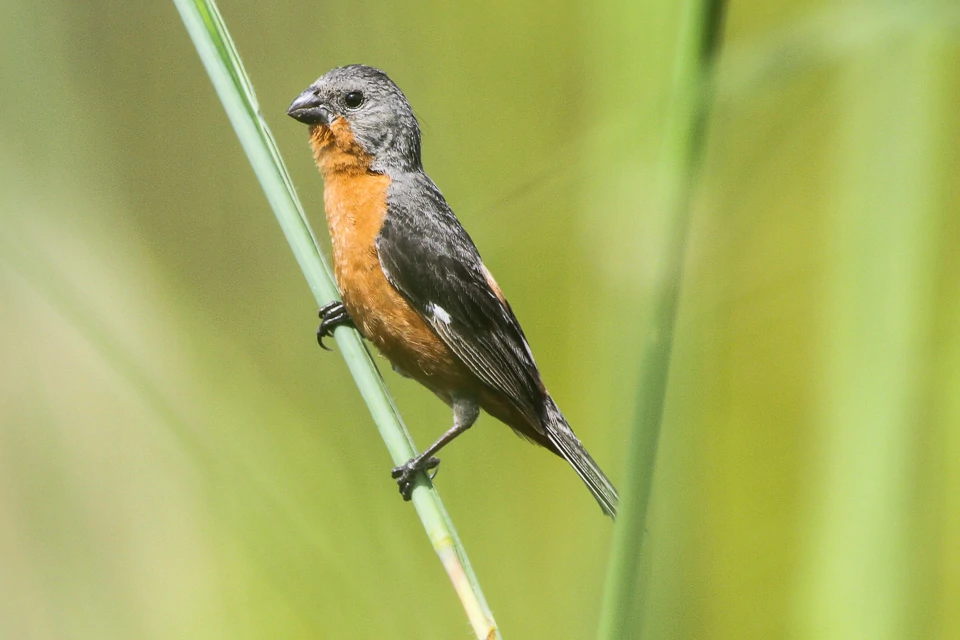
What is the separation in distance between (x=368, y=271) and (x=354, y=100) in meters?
0.46

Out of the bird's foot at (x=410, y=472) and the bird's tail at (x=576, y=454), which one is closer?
the bird's foot at (x=410, y=472)

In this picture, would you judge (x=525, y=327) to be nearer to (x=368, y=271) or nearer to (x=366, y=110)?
(x=368, y=271)

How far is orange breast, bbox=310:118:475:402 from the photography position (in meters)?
2.04

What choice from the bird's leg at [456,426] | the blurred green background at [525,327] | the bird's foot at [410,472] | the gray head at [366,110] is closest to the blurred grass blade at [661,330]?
the blurred green background at [525,327]

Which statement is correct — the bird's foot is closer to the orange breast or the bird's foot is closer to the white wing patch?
the orange breast

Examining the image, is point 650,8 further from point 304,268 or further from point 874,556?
point 874,556

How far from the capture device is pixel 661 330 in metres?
0.76

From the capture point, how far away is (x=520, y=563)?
6.08 ft

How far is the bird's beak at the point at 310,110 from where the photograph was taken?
2.13 metres

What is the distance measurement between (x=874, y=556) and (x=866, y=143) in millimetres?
551

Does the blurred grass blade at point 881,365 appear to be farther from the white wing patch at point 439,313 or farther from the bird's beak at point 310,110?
the bird's beak at point 310,110

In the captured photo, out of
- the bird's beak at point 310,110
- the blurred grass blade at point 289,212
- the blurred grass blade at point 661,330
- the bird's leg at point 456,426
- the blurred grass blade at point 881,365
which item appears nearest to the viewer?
the blurred grass blade at point 661,330

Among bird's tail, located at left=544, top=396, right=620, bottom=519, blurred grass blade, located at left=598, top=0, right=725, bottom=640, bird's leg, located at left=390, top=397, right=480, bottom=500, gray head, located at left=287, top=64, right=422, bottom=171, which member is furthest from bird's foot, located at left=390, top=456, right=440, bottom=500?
gray head, located at left=287, top=64, right=422, bottom=171

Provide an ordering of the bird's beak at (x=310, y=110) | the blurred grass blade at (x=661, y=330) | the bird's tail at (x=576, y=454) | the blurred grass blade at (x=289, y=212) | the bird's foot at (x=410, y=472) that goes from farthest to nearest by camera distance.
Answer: the bird's beak at (x=310, y=110) → the bird's tail at (x=576, y=454) → the bird's foot at (x=410, y=472) → the blurred grass blade at (x=289, y=212) → the blurred grass blade at (x=661, y=330)
